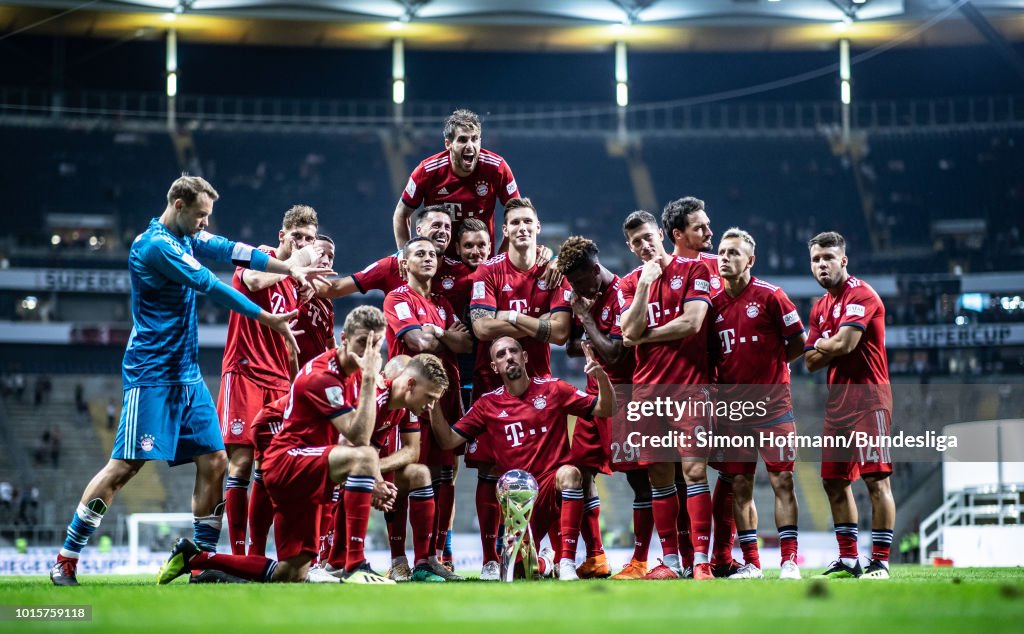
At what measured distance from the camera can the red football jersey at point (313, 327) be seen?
895 centimetres

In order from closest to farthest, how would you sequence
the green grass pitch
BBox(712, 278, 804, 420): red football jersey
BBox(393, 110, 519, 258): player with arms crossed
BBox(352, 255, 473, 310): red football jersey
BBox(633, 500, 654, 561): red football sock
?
the green grass pitch, BBox(633, 500, 654, 561): red football sock, BBox(712, 278, 804, 420): red football jersey, BBox(352, 255, 473, 310): red football jersey, BBox(393, 110, 519, 258): player with arms crossed

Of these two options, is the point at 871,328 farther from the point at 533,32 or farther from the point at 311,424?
the point at 533,32

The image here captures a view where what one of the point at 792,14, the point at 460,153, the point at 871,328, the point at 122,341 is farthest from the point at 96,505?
the point at 792,14

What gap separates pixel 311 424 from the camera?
718cm

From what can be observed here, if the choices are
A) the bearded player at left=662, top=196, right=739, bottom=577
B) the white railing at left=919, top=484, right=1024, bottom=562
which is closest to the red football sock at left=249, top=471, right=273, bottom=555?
the bearded player at left=662, top=196, right=739, bottom=577

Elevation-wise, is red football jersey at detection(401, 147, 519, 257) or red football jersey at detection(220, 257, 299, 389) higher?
red football jersey at detection(401, 147, 519, 257)

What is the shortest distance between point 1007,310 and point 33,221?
30485 millimetres

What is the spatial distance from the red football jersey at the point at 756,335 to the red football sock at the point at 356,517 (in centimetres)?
309

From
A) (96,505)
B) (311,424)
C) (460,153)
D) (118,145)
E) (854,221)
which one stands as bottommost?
(96,505)

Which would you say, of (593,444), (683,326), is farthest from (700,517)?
(683,326)

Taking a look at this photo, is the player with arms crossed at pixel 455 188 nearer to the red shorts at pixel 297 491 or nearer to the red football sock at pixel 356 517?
the red shorts at pixel 297 491

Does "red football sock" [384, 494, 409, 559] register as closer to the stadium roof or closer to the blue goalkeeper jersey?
the blue goalkeeper jersey

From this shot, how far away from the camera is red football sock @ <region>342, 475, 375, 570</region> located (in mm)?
6734

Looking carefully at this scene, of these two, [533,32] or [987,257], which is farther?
[533,32]
